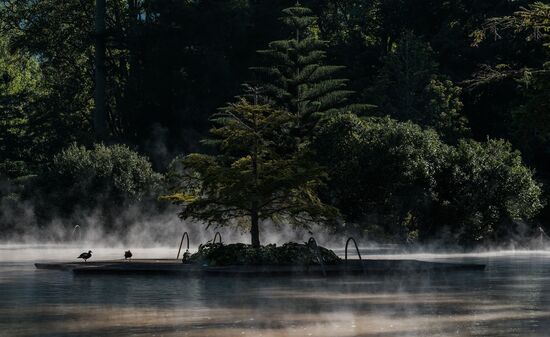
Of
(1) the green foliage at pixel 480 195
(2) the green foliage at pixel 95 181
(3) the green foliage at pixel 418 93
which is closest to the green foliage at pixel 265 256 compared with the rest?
(1) the green foliage at pixel 480 195

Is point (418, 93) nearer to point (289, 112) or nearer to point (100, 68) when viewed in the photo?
point (289, 112)

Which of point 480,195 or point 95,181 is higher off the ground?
point 95,181

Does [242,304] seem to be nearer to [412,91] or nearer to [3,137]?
[412,91]

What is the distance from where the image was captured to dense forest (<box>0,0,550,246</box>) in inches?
1869

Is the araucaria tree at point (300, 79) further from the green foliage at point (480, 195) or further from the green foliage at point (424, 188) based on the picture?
the green foliage at point (480, 195)

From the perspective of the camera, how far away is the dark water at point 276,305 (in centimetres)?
1560

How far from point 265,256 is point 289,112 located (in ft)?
88.5

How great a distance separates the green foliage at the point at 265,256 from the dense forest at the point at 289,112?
1559 mm

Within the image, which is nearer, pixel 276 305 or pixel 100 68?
pixel 276 305

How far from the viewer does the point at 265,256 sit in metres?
30.9

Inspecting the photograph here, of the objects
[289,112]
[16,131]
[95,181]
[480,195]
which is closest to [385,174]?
[480,195]

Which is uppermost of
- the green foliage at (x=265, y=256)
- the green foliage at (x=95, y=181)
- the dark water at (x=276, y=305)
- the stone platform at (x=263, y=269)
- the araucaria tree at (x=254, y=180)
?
the green foliage at (x=95, y=181)

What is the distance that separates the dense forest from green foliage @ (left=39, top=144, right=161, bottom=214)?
0.23 feet

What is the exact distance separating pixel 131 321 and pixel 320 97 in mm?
54161
